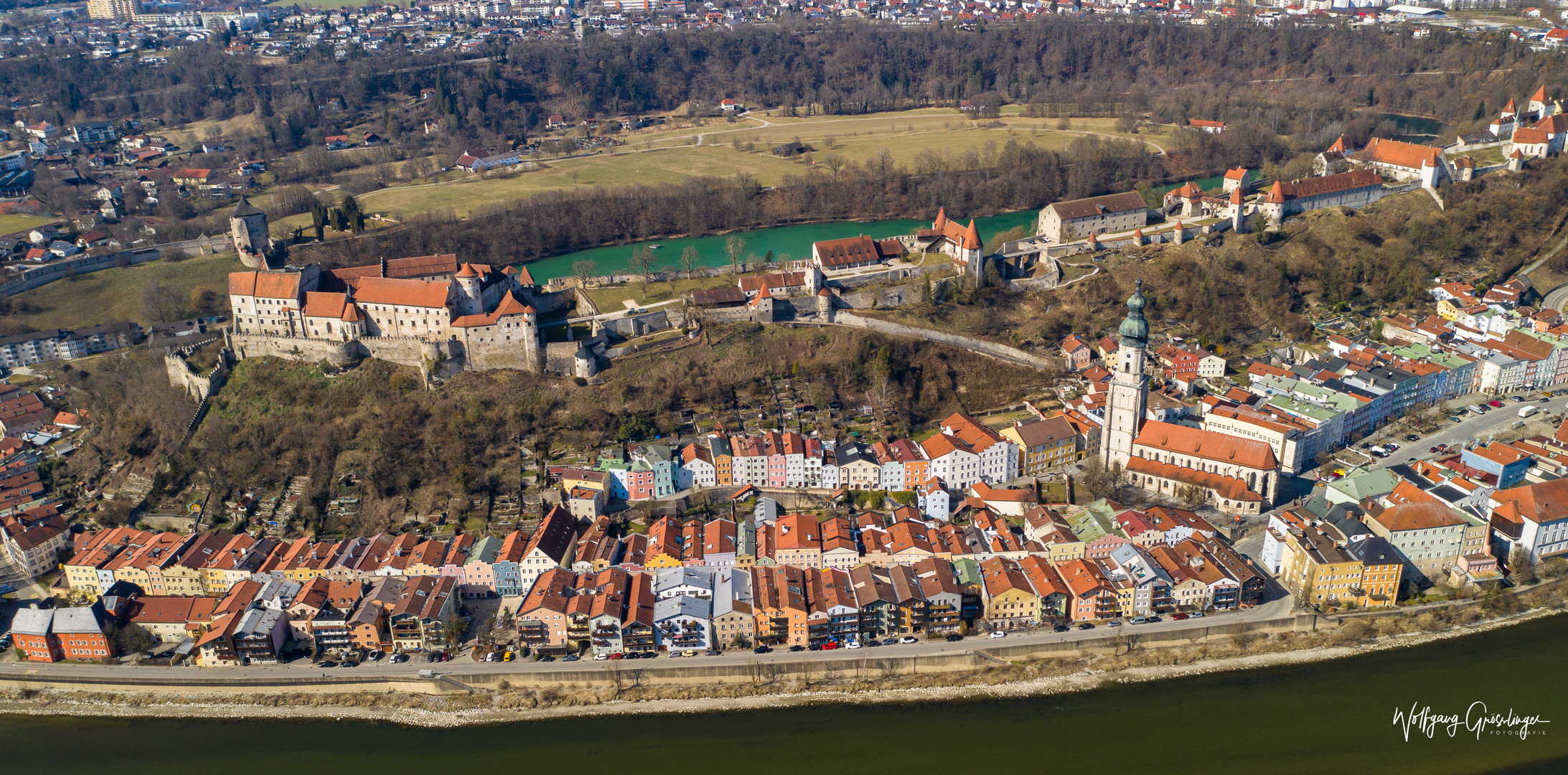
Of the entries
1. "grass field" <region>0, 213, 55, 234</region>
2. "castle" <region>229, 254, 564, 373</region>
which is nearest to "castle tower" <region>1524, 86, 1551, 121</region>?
"castle" <region>229, 254, 564, 373</region>

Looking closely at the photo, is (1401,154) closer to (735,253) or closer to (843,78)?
(735,253)

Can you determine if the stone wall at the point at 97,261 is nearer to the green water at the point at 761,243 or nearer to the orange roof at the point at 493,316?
the green water at the point at 761,243

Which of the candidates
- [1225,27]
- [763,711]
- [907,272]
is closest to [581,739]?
[763,711]

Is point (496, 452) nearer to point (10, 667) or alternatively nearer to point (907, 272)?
point (10, 667)

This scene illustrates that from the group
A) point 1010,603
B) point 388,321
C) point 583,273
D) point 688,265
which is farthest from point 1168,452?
point 388,321

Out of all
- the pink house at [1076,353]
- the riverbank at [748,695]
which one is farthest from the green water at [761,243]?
the riverbank at [748,695]

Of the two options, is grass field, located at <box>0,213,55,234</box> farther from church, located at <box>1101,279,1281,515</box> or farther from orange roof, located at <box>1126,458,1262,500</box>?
orange roof, located at <box>1126,458,1262,500</box>

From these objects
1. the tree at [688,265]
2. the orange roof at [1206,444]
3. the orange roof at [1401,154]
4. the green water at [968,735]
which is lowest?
the green water at [968,735]
